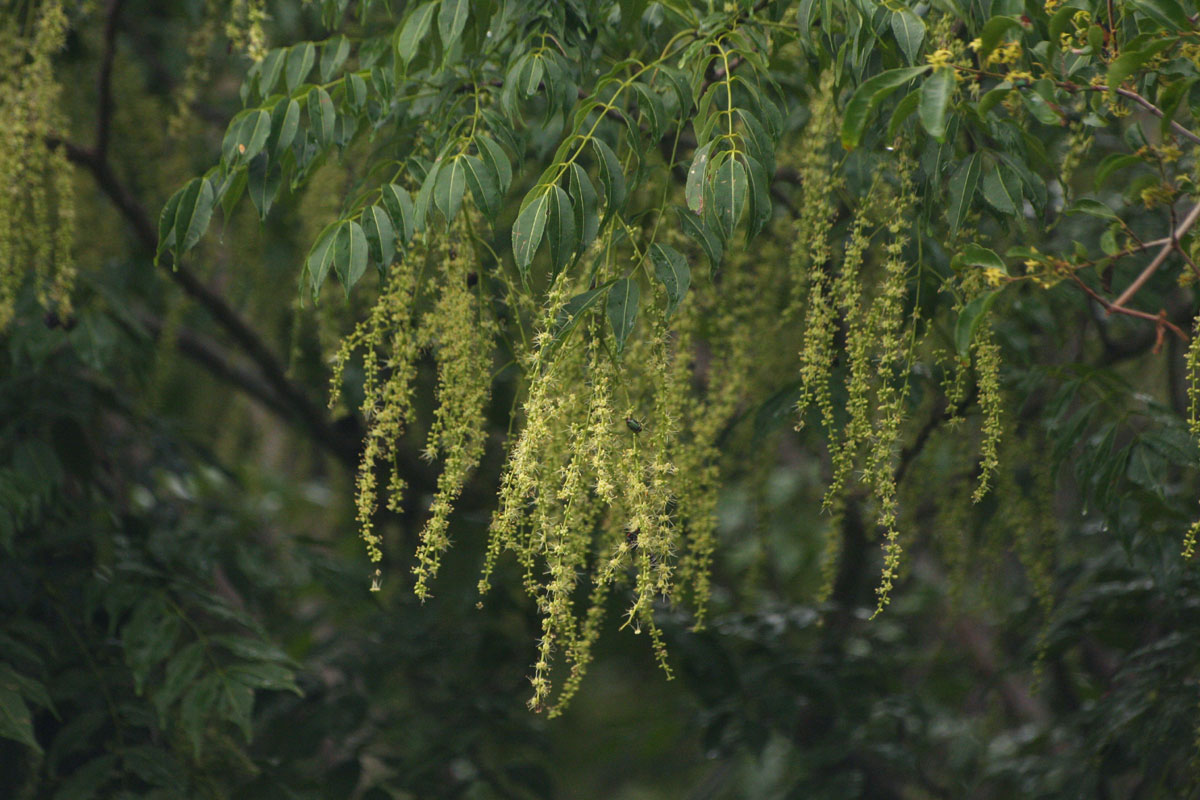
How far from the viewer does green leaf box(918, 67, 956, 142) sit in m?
1.53

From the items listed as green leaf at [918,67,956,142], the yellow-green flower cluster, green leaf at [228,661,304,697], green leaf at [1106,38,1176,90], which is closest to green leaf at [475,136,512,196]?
green leaf at [918,67,956,142]

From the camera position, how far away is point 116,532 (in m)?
2.95

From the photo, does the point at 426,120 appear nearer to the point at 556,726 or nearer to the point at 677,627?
the point at 677,627

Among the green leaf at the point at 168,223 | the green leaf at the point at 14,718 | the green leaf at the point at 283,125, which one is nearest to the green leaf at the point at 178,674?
the green leaf at the point at 14,718

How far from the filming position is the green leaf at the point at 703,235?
5.71 ft

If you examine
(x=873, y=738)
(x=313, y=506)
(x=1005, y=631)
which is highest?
(x=313, y=506)

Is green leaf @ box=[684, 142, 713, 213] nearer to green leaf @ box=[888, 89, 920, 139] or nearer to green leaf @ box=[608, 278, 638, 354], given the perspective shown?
green leaf @ box=[608, 278, 638, 354]

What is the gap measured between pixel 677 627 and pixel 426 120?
5.34 ft

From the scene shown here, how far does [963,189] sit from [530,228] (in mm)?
Answer: 746

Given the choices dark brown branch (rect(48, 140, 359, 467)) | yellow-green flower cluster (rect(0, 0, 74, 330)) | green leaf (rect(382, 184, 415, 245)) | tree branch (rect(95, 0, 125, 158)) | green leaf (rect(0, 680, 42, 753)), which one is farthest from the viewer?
dark brown branch (rect(48, 140, 359, 467))

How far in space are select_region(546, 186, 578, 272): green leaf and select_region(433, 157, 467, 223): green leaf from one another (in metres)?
0.15

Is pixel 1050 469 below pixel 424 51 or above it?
below

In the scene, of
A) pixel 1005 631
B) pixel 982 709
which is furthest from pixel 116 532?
pixel 982 709

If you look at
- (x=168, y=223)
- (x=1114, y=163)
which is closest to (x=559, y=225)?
(x=168, y=223)
